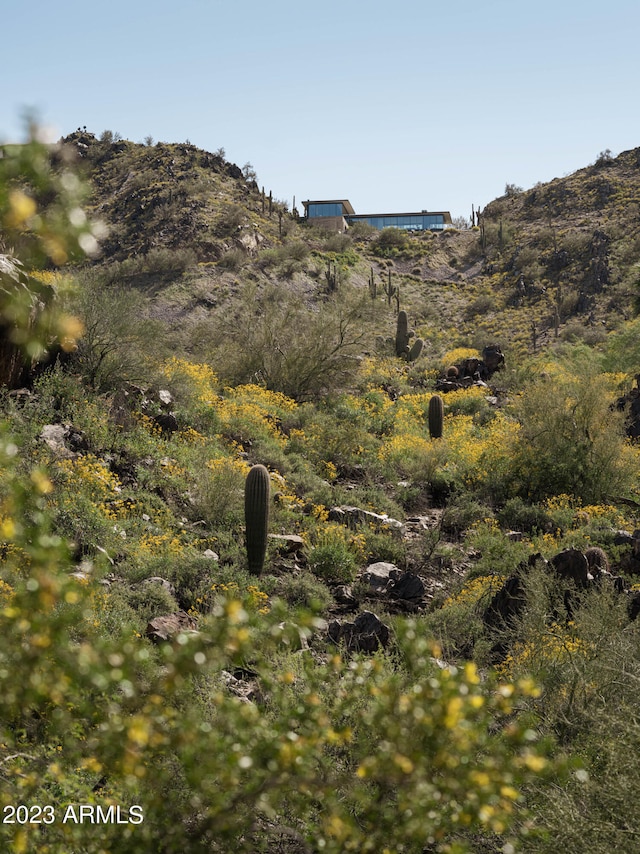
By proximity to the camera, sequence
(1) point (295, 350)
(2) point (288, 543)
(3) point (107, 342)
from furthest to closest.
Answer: (1) point (295, 350)
(3) point (107, 342)
(2) point (288, 543)

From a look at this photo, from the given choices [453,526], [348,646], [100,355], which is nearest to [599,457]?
[453,526]

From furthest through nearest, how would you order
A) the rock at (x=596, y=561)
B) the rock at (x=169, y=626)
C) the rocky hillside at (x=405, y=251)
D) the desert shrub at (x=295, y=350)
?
the rocky hillside at (x=405, y=251), the desert shrub at (x=295, y=350), the rock at (x=596, y=561), the rock at (x=169, y=626)

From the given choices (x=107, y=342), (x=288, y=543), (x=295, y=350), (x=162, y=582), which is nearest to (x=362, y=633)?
(x=162, y=582)

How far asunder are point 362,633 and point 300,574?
6.78ft

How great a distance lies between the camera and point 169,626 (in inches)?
245

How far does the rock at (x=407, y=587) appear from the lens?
325 inches

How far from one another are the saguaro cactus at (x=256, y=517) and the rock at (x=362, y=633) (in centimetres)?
187

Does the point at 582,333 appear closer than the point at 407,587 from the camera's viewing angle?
No

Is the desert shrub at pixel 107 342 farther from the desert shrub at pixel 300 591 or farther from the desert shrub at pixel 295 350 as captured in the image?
the desert shrub at pixel 295 350

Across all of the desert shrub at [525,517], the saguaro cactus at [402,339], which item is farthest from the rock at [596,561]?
the saguaro cactus at [402,339]

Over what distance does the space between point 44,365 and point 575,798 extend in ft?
32.6

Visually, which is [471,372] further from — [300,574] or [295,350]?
[300,574]

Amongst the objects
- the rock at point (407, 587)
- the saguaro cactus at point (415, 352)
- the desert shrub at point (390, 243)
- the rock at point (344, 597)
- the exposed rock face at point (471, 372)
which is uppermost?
the desert shrub at point (390, 243)

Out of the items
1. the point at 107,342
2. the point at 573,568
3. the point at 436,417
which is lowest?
the point at 573,568
